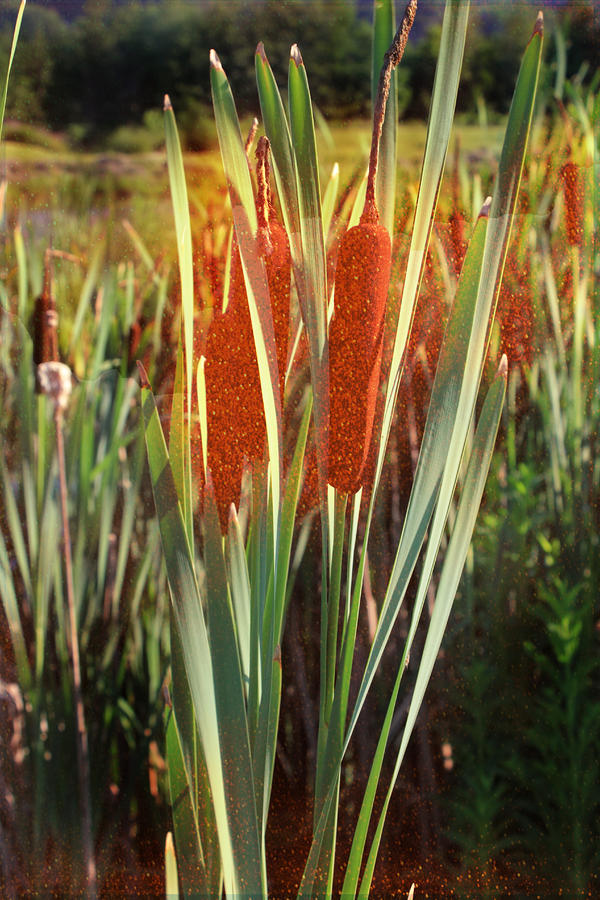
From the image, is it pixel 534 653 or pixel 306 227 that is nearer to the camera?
pixel 306 227

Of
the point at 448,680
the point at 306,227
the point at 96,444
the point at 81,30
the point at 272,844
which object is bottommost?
the point at 272,844

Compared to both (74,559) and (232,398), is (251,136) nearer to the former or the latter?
(232,398)

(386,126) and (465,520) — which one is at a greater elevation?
(386,126)

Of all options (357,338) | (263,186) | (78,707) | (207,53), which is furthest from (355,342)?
(78,707)

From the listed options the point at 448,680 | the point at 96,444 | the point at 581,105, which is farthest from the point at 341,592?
the point at 581,105

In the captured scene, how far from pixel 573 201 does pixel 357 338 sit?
7.8 inches

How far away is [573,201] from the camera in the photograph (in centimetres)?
49

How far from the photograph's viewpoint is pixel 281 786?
50 cm

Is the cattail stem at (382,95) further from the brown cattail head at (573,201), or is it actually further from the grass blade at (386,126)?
the brown cattail head at (573,201)

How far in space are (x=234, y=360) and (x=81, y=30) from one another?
0.26 m

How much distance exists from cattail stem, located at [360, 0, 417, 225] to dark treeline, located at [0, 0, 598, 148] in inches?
1.3

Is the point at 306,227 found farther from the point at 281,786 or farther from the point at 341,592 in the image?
the point at 281,786

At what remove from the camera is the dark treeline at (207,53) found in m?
0.46

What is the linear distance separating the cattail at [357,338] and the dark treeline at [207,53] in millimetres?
43
